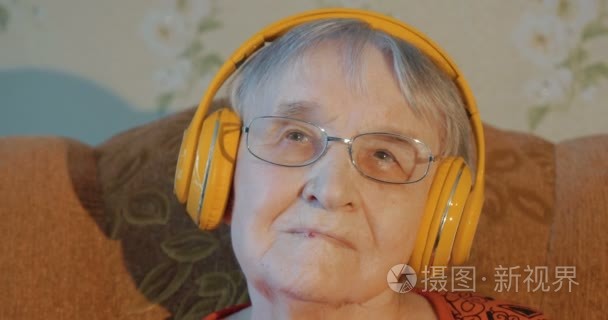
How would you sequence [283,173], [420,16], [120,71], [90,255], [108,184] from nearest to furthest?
[283,173], [90,255], [108,184], [420,16], [120,71]

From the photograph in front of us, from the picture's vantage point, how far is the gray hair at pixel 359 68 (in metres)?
0.88

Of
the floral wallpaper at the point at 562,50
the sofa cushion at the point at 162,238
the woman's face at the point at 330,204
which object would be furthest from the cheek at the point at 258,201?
the floral wallpaper at the point at 562,50

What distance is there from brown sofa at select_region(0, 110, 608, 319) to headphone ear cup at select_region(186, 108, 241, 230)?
1.02 feet

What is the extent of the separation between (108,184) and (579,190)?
934 mm

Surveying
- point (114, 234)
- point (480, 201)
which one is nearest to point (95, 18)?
point (114, 234)

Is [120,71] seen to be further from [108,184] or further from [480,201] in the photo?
[480,201]

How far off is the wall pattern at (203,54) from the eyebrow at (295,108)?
81 cm

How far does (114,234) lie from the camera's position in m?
1.18

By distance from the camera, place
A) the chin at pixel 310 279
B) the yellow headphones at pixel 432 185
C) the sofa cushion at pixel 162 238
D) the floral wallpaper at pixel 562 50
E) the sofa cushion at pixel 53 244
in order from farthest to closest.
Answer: the floral wallpaper at pixel 562 50 < the sofa cushion at pixel 162 238 < the sofa cushion at pixel 53 244 < the yellow headphones at pixel 432 185 < the chin at pixel 310 279

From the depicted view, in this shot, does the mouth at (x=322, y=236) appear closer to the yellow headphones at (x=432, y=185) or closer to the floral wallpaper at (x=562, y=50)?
the yellow headphones at (x=432, y=185)

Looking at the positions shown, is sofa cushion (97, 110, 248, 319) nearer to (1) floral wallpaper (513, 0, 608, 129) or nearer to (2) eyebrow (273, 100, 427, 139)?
(2) eyebrow (273, 100, 427, 139)

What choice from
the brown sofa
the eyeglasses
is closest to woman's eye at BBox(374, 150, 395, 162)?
the eyeglasses

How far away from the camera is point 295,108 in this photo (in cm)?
86

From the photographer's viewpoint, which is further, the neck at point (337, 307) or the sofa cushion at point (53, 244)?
the sofa cushion at point (53, 244)
